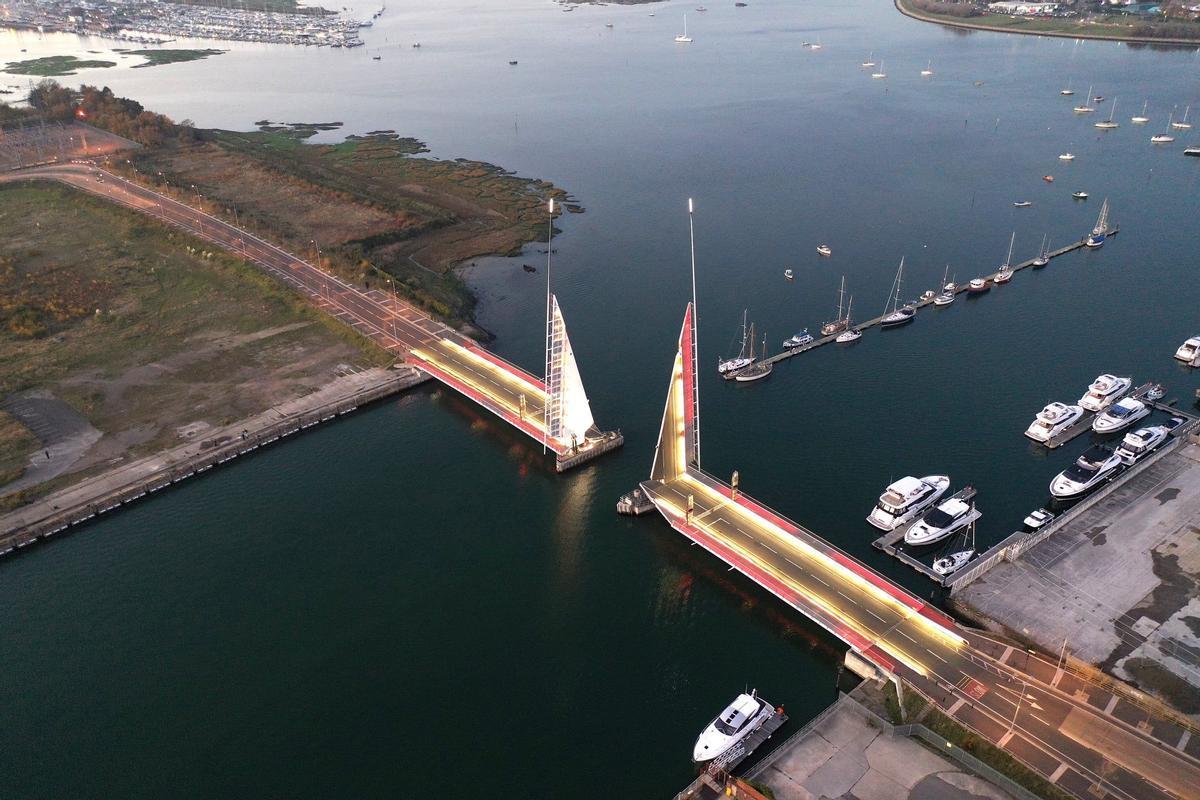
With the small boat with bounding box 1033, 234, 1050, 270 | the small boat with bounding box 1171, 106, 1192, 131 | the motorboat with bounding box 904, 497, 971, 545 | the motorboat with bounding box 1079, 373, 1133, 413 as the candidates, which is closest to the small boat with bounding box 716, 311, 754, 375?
the motorboat with bounding box 904, 497, 971, 545

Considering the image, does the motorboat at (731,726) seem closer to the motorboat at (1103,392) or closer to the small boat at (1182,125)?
the motorboat at (1103,392)

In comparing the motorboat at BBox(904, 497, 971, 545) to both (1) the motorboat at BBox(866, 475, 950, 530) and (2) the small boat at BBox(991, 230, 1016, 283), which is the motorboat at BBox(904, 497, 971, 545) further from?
(2) the small boat at BBox(991, 230, 1016, 283)

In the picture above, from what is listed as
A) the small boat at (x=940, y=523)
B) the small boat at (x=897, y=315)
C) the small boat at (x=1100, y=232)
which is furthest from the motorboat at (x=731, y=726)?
the small boat at (x=1100, y=232)

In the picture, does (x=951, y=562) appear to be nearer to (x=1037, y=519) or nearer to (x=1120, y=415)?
(x=1037, y=519)

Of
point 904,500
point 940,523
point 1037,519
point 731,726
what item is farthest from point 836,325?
point 731,726

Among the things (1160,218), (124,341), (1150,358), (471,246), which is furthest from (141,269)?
(1160,218)

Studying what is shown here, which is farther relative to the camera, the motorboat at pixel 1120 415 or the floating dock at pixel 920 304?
the floating dock at pixel 920 304
